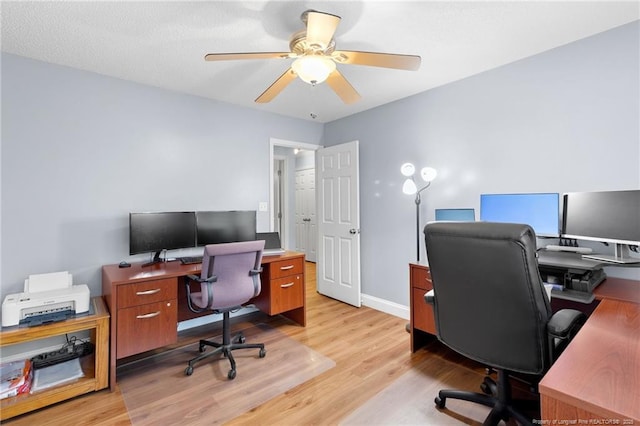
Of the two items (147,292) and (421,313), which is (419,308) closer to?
(421,313)

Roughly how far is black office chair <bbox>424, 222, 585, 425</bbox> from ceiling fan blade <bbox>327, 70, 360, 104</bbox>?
1180mm

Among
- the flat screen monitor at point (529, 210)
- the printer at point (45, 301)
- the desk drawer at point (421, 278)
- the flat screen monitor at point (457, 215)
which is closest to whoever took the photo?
the printer at point (45, 301)

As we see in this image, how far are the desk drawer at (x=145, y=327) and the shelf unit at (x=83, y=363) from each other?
97 mm

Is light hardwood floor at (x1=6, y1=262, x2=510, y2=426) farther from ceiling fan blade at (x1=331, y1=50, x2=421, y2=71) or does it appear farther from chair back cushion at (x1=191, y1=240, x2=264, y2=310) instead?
ceiling fan blade at (x1=331, y1=50, x2=421, y2=71)

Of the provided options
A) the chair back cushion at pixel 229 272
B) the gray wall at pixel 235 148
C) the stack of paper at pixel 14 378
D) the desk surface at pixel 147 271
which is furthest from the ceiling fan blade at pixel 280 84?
the stack of paper at pixel 14 378

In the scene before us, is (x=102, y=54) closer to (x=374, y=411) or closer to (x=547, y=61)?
(x=374, y=411)

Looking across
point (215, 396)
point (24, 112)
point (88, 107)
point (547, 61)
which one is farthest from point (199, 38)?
point (547, 61)

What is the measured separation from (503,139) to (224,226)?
272 centimetres

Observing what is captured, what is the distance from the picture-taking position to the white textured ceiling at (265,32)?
177 cm

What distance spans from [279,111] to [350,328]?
8.68 feet

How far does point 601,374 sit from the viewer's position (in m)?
0.91

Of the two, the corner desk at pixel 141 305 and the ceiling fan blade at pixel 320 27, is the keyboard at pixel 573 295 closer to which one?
the ceiling fan blade at pixel 320 27

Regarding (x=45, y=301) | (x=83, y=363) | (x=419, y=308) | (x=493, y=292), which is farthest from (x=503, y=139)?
(x=83, y=363)

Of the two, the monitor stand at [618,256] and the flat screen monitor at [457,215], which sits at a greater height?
the flat screen monitor at [457,215]
